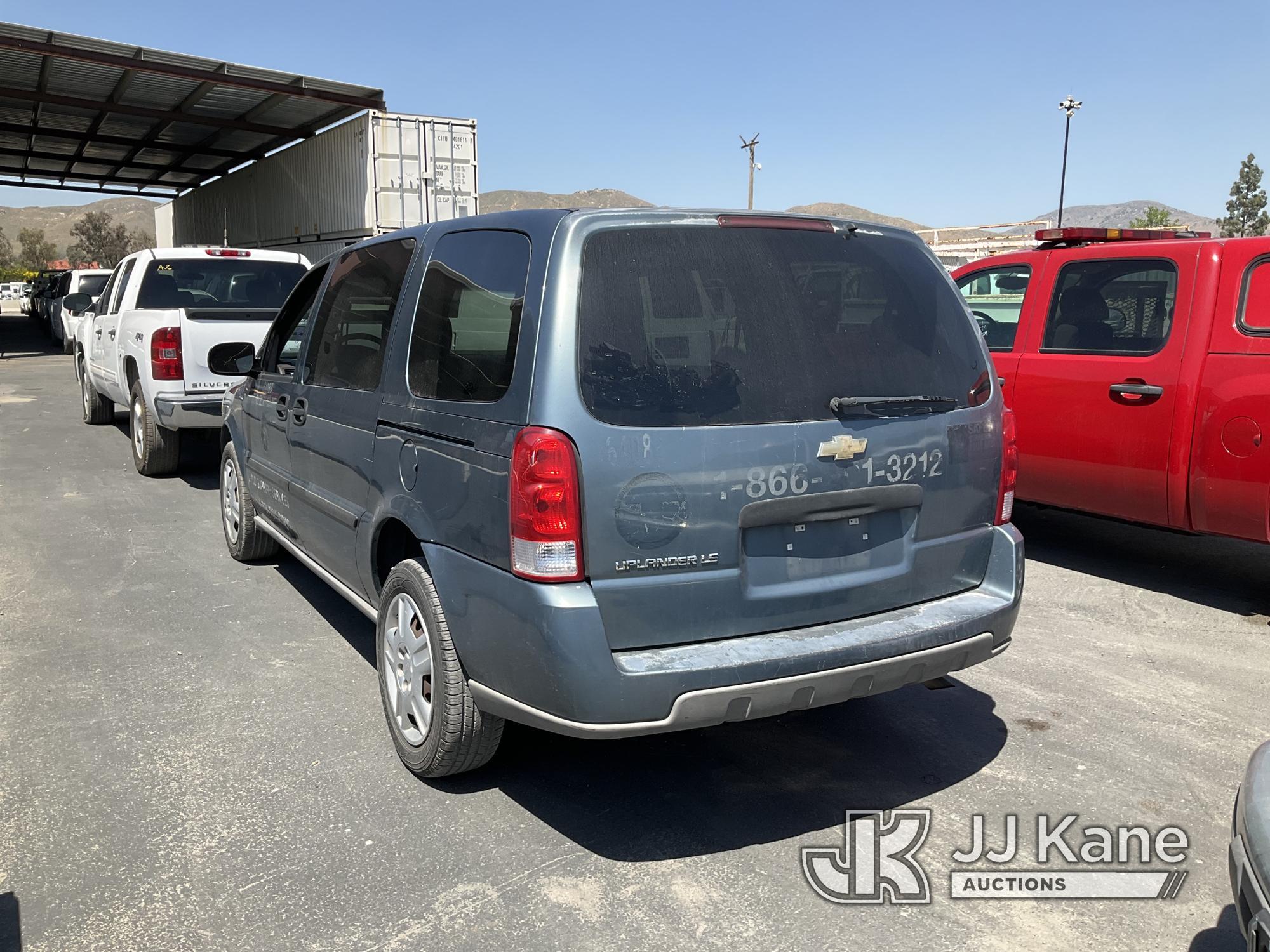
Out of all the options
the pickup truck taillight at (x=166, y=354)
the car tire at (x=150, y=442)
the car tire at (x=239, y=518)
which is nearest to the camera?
the car tire at (x=239, y=518)

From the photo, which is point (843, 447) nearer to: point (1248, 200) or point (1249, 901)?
point (1249, 901)

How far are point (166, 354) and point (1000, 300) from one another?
21.0 feet

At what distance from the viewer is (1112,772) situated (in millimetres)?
3723

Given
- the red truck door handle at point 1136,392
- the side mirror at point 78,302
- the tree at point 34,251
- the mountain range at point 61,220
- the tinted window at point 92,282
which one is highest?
the mountain range at point 61,220

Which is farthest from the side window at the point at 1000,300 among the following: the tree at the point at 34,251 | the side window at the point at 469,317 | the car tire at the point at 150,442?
the tree at the point at 34,251

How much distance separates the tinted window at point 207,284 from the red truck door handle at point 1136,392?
695 centimetres

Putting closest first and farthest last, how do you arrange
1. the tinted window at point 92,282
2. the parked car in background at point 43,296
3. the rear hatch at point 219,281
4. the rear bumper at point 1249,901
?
the rear bumper at point 1249,901 → the rear hatch at point 219,281 → the tinted window at point 92,282 → the parked car in background at point 43,296

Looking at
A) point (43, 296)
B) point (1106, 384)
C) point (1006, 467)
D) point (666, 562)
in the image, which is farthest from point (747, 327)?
point (43, 296)

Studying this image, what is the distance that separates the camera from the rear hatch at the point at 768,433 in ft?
9.60

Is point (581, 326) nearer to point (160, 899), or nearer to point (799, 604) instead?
point (799, 604)

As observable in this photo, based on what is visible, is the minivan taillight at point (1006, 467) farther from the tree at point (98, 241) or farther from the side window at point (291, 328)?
the tree at point (98, 241)

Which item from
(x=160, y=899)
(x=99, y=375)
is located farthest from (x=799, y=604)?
(x=99, y=375)

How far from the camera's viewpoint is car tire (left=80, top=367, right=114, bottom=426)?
1255 centimetres

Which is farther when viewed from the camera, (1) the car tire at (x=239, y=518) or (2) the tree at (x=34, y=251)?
(2) the tree at (x=34, y=251)
